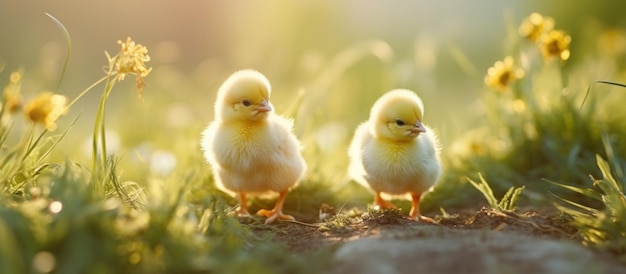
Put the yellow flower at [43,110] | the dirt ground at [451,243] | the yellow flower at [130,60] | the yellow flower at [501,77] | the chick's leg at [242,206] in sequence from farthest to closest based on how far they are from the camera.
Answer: the yellow flower at [501,77] < the chick's leg at [242,206] < the yellow flower at [130,60] < the yellow flower at [43,110] < the dirt ground at [451,243]

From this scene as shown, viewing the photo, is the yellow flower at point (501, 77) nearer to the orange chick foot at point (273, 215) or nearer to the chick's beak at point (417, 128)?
the chick's beak at point (417, 128)

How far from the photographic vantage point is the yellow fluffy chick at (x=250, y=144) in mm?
4191

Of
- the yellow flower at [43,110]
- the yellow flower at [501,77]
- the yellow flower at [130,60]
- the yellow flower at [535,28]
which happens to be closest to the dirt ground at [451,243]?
the yellow flower at [130,60]

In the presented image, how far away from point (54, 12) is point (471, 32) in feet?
21.1

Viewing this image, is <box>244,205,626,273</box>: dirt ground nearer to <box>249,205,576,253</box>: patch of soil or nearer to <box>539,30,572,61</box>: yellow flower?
<box>249,205,576,253</box>: patch of soil

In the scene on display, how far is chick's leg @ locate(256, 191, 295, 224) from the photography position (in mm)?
4312

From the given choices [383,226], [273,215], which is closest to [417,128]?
[383,226]

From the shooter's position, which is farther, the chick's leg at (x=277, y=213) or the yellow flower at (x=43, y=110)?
the chick's leg at (x=277, y=213)

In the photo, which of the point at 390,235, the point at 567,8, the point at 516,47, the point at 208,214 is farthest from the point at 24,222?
the point at 567,8

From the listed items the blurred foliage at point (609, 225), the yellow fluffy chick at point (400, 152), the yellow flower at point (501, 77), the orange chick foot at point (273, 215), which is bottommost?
the blurred foliage at point (609, 225)

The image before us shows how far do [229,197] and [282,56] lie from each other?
13.6 feet

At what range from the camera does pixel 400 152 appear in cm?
424

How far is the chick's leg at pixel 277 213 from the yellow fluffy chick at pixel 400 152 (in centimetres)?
48

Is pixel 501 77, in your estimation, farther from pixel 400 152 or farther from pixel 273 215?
pixel 273 215
